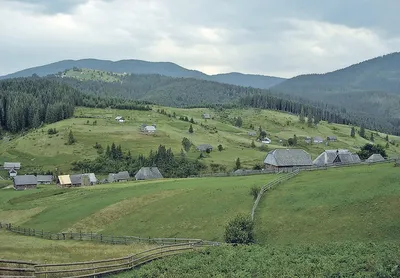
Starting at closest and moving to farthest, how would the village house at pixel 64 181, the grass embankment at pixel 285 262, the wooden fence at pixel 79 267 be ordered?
the grass embankment at pixel 285 262, the wooden fence at pixel 79 267, the village house at pixel 64 181

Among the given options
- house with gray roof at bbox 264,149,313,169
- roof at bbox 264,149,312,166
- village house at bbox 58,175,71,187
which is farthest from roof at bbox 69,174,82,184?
roof at bbox 264,149,312,166

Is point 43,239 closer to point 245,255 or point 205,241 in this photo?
point 205,241

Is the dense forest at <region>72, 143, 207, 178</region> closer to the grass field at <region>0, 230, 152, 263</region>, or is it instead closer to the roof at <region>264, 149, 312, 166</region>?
the roof at <region>264, 149, 312, 166</region>

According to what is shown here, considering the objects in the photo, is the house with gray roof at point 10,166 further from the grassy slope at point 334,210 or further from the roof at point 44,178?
the grassy slope at point 334,210

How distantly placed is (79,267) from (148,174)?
8834cm

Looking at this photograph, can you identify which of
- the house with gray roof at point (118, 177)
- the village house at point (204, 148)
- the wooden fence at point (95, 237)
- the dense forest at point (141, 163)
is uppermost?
the wooden fence at point (95, 237)

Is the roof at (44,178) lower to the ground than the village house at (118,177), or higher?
lower

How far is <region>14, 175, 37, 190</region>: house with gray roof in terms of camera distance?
116562mm

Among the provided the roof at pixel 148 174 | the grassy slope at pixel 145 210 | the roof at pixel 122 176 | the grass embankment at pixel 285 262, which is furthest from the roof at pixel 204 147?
the grass embankment at pixel 285 262

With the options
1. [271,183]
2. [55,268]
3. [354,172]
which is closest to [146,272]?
[55,268]

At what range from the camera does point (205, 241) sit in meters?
48.5

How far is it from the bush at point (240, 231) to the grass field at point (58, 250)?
903 centimetres

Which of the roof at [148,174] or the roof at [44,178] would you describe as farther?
the roof at [44,178]

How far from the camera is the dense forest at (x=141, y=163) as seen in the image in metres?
138
